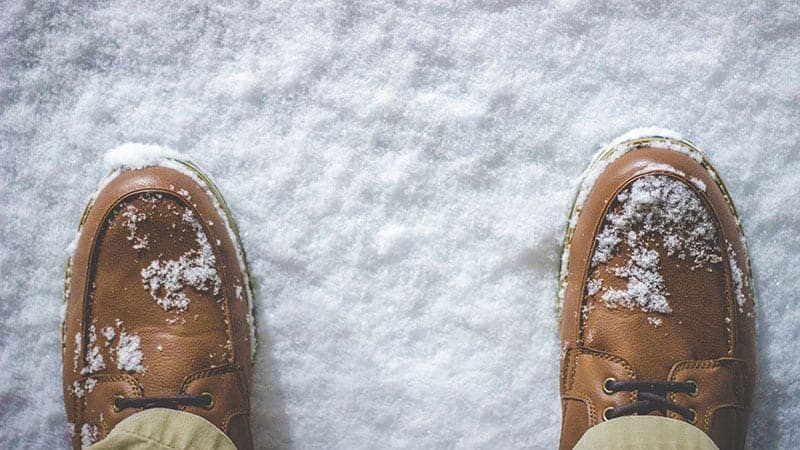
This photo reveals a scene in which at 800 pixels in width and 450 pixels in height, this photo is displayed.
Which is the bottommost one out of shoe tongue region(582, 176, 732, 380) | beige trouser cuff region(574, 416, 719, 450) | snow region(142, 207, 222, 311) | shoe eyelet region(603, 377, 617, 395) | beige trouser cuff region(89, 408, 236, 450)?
beige trouser cuff region(89, 408, 236, 450)

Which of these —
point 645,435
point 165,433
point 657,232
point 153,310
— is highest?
point 657,232

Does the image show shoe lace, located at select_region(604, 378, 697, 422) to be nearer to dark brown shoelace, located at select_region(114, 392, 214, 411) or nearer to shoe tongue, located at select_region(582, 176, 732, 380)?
shoe tongue, located at select_region(582, 176, 732, 380)

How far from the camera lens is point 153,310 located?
859mm

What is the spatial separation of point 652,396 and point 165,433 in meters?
0.63

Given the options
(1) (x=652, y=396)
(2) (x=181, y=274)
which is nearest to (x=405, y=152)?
(2) (x=181, y=274)

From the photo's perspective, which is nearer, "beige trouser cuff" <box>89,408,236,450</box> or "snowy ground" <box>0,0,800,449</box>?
"beige trouser cuff" <box>89,408,236,450</box>

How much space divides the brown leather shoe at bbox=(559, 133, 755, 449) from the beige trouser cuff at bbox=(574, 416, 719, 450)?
0.12ft

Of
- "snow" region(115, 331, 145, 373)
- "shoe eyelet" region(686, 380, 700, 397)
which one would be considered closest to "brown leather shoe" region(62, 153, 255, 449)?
"snow" region(115, 331, 145, 373)

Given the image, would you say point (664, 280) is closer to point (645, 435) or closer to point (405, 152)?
point (645, 435)

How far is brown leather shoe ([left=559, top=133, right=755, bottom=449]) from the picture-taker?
83cm

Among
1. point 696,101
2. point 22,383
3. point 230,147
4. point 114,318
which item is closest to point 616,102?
point 696,101

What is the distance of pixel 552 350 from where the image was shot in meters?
0.93

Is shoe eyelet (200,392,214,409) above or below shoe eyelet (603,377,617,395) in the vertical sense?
below

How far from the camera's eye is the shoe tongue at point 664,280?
0.84 m
